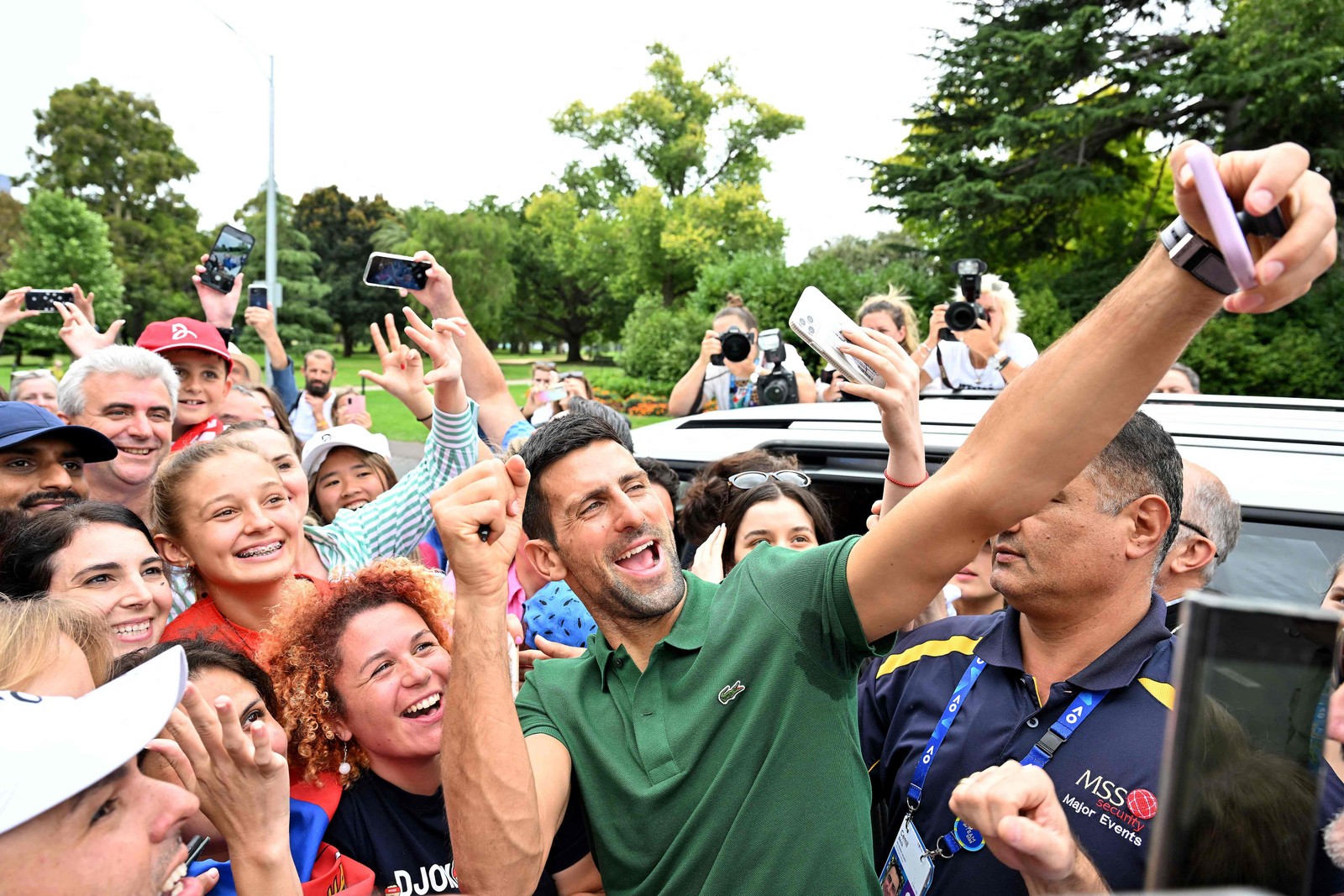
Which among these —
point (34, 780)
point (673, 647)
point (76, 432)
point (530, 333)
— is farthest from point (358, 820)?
point (530, 333)

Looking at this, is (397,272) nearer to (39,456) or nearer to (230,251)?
(39,456)

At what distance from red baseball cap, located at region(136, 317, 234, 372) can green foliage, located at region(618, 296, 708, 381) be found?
1774cm

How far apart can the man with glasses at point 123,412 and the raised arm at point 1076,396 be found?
319 centimetres

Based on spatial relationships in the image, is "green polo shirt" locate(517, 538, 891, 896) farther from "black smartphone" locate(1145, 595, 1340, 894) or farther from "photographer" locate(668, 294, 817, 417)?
"photographer" locate(668, 294, 817, 417)

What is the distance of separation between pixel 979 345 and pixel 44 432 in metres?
4.68

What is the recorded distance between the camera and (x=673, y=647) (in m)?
2.03

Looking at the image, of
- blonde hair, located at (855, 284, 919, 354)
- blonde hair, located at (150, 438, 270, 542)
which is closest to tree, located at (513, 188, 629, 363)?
blonde hair, located at (855, 284, 919, 354)

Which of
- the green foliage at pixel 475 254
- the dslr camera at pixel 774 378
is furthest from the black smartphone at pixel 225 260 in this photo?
the green foliage at pixel 475 254

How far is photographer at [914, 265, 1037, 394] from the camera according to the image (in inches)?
220

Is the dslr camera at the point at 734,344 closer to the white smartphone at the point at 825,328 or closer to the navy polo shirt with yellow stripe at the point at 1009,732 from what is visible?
the white smartphone at the point at 825,328

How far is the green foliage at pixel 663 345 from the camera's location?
2286 centimetres

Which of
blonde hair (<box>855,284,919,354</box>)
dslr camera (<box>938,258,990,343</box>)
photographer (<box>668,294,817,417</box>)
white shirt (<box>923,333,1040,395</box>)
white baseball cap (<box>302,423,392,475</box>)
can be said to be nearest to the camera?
white baseball cap (<box>302,423,392,475</box>)

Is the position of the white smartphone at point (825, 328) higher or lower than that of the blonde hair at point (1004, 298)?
lower

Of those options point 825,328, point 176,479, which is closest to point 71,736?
point 176,479
